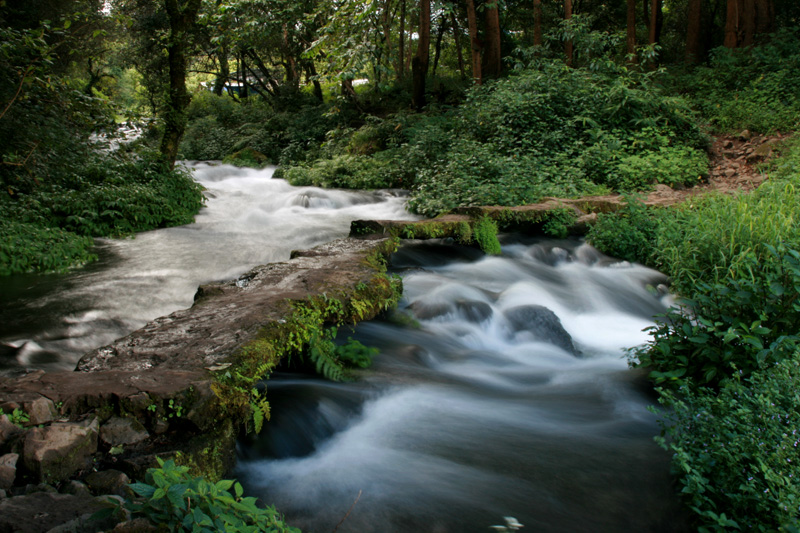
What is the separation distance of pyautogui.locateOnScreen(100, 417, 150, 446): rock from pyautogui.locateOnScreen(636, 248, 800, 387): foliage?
336 cm

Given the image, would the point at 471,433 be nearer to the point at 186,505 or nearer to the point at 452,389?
the point at 452,389

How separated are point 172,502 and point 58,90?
7.88m

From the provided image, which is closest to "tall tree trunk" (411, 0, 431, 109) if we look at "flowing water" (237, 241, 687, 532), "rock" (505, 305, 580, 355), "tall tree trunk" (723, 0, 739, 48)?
"tall tree trunk" (723, 0, 739, 48)

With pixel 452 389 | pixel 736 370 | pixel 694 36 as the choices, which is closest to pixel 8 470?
pixel 452 389

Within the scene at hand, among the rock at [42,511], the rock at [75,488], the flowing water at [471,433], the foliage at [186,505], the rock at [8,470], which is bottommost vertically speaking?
the flowing water at [471,433]

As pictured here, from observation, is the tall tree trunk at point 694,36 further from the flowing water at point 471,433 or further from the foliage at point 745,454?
the foliage at point 745,454

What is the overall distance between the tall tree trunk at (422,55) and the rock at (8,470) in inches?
696

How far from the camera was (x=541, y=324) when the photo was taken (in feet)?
17.8

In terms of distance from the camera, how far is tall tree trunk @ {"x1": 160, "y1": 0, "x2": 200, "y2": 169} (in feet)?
34.8

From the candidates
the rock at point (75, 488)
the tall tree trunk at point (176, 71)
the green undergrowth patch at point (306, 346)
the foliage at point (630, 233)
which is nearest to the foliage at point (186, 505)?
the rock at point (75, 488)

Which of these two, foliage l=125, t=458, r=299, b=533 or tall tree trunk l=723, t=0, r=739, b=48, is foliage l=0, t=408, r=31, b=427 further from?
tall tree trunk l=723, t=0, r=739, b=48

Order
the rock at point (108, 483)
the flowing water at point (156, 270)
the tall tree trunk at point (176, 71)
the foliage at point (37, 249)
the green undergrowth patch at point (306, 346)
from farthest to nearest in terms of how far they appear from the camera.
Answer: the tall tree trunk at point (176, 71) → the foliage at point (37, 249) → the flowing water at point (156, 270) → the green undergrowth patch at point (306, 346) → the rock at point (108, 483)

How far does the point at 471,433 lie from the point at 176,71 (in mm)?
10516

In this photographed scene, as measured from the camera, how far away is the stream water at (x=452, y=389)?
9.50ft
